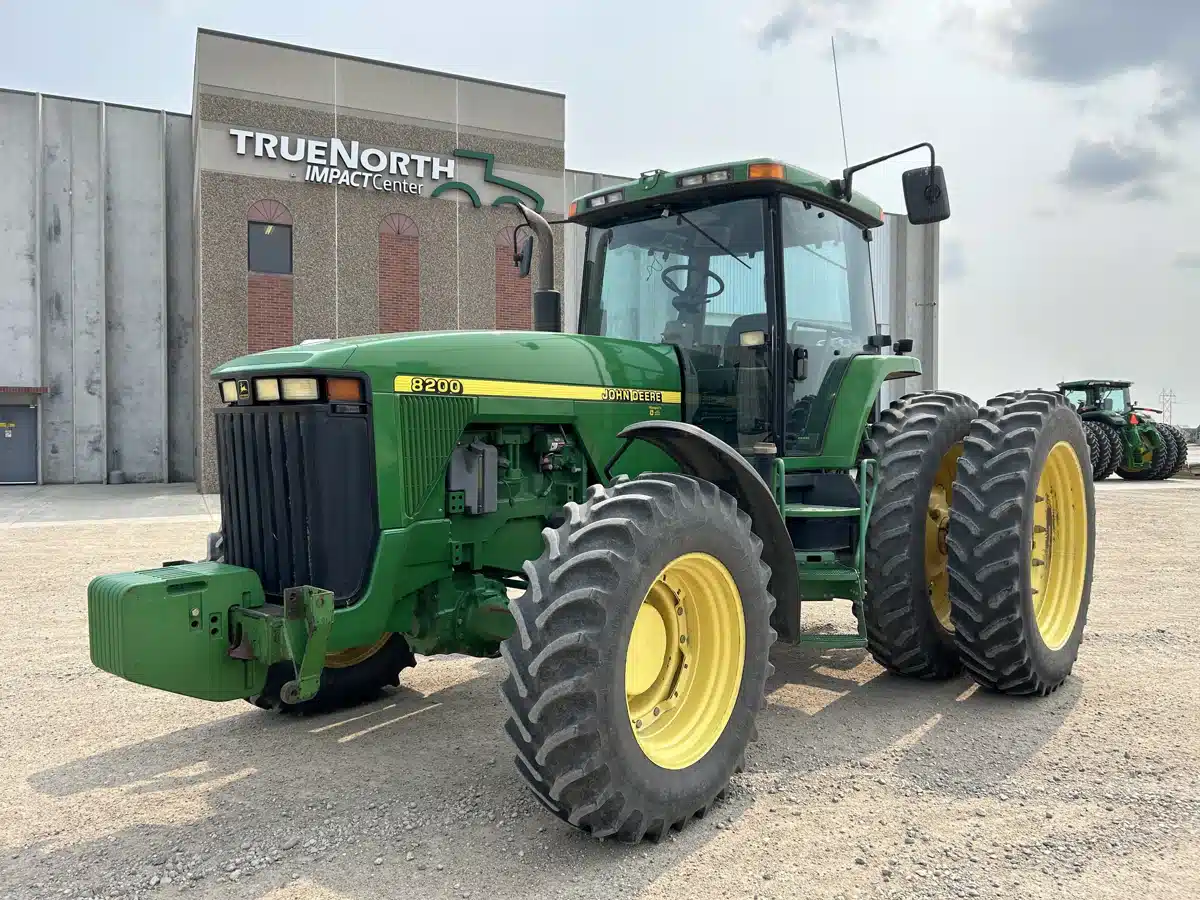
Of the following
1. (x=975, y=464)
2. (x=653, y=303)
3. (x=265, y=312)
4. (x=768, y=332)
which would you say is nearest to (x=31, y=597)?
(x=653, y=303)

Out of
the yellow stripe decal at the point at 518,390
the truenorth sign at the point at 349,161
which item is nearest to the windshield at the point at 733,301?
the yellow stripe decal at the point at 518,390

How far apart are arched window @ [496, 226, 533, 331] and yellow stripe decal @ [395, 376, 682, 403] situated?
1629 centimetres

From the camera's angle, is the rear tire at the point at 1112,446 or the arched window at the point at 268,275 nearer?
the arched window at the point at 268,275

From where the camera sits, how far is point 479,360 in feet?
13.1

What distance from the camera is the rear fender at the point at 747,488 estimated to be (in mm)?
3791

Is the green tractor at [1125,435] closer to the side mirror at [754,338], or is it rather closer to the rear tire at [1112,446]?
the rear tire at [1112,446]

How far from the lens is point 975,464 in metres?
4.74

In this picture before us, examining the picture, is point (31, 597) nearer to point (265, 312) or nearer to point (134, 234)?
point (265, 312)

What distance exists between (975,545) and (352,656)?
120 inches

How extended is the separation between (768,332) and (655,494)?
169cm

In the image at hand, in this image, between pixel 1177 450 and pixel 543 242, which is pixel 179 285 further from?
pixel 1177 450

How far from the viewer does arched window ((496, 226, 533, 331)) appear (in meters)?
20.8

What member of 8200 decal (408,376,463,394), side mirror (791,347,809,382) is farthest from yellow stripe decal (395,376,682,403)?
side mirror (791,347,809,382)

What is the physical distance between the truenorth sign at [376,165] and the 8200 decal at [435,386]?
15.3 meters
